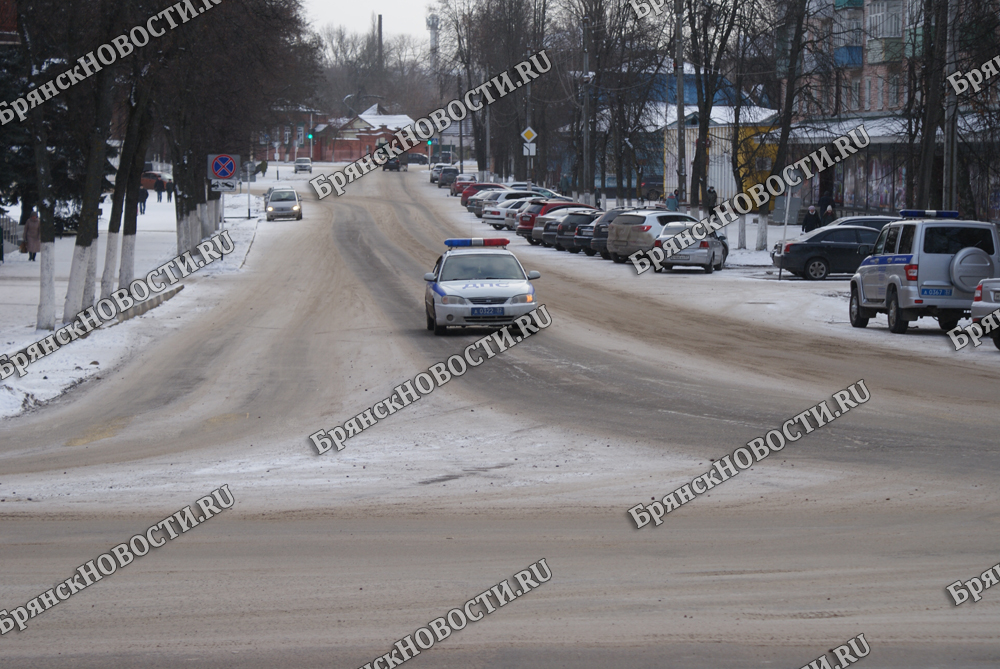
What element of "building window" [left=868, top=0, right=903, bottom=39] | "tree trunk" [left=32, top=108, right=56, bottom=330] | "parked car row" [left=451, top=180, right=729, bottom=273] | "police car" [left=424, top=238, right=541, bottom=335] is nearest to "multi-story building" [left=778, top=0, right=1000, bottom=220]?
"building window" [left=868, top=0, right=903, bottom=39]

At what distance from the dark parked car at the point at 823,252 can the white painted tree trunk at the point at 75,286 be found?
18212mm

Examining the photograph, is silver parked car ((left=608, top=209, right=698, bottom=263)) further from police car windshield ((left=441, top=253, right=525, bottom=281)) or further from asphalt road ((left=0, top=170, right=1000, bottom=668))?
asphalt road ((left=0, top=170, right=1000, bottom=668))

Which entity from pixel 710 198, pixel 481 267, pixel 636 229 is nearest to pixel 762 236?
pixel 636 229

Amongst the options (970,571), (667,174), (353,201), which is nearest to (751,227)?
(667,174)

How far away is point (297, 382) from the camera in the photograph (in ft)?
47.1

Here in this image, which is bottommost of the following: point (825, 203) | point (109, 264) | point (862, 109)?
point (109, 264)

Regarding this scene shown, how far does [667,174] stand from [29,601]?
68.8 m

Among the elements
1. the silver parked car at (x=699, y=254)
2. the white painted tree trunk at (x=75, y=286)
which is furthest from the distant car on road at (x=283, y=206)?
the white painted tree trunk at (x=75, y=286)

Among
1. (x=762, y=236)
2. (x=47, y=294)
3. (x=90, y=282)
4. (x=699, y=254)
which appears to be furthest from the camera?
(x=762, y=236)

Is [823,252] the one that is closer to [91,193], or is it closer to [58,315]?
[91,193]

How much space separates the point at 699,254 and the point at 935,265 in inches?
548

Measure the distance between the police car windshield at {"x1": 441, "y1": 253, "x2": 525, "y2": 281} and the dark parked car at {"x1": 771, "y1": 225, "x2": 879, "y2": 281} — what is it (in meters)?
12.2

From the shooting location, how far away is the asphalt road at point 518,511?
541 cm

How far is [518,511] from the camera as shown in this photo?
25.5 feet
